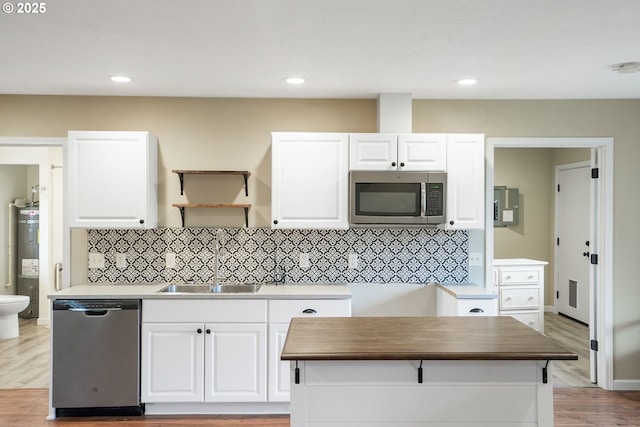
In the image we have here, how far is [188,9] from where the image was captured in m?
2.26

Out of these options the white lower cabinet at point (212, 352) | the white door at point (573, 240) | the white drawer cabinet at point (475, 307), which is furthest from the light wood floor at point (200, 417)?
the white door at point (573, 240)

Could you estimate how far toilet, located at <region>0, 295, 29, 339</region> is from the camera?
548cm

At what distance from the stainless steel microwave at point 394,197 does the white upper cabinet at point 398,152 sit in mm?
76

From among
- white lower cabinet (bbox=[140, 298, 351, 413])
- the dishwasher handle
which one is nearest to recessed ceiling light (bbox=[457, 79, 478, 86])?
white lower cabinet (bbox=[140, 298, 351, 413])

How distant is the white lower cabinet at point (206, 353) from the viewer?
11.5 ft

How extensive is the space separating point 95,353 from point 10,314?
9.28ft

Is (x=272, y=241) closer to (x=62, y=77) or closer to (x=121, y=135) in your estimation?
(x=121, y=135)

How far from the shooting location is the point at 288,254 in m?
4.06

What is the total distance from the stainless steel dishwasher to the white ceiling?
1.61 meters

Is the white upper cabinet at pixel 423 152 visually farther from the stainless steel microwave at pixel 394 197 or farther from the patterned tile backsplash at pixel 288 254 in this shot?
the patterned tile backsplash at pixel 288 254

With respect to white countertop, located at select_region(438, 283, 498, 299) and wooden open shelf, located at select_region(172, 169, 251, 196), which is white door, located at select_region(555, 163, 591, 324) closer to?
white countertop, located at select_region(438, 283, 498, 299)

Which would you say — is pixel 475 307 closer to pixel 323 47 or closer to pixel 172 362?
pixel 323 47

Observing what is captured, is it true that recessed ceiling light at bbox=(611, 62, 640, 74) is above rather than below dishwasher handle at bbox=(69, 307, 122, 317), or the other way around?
above

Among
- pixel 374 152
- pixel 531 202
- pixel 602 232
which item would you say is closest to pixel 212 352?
pixel 374 152
